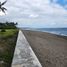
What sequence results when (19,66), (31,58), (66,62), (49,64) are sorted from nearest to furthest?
(19,66), (31,58), (49,64), (66,62)

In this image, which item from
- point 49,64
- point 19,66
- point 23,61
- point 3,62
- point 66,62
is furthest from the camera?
point 66,62

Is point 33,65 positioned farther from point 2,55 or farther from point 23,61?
point 2,55

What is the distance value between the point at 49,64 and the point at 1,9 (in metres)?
28.5

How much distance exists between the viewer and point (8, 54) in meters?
8.49

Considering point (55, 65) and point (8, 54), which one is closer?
point (55, 65)

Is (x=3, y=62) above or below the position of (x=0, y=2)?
below

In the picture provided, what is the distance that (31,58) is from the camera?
6.62 metres

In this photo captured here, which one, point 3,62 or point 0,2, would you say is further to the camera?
point 0,2

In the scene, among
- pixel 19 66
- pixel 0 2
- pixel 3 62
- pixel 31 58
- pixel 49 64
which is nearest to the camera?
pixel 19 66

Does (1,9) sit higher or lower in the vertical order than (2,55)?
higher

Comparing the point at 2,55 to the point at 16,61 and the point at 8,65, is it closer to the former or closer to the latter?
the point at 8,65

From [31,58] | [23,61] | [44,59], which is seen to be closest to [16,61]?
[23,61]

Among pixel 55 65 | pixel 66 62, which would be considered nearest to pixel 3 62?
pixel 55 65

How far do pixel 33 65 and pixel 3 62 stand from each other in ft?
6.35
